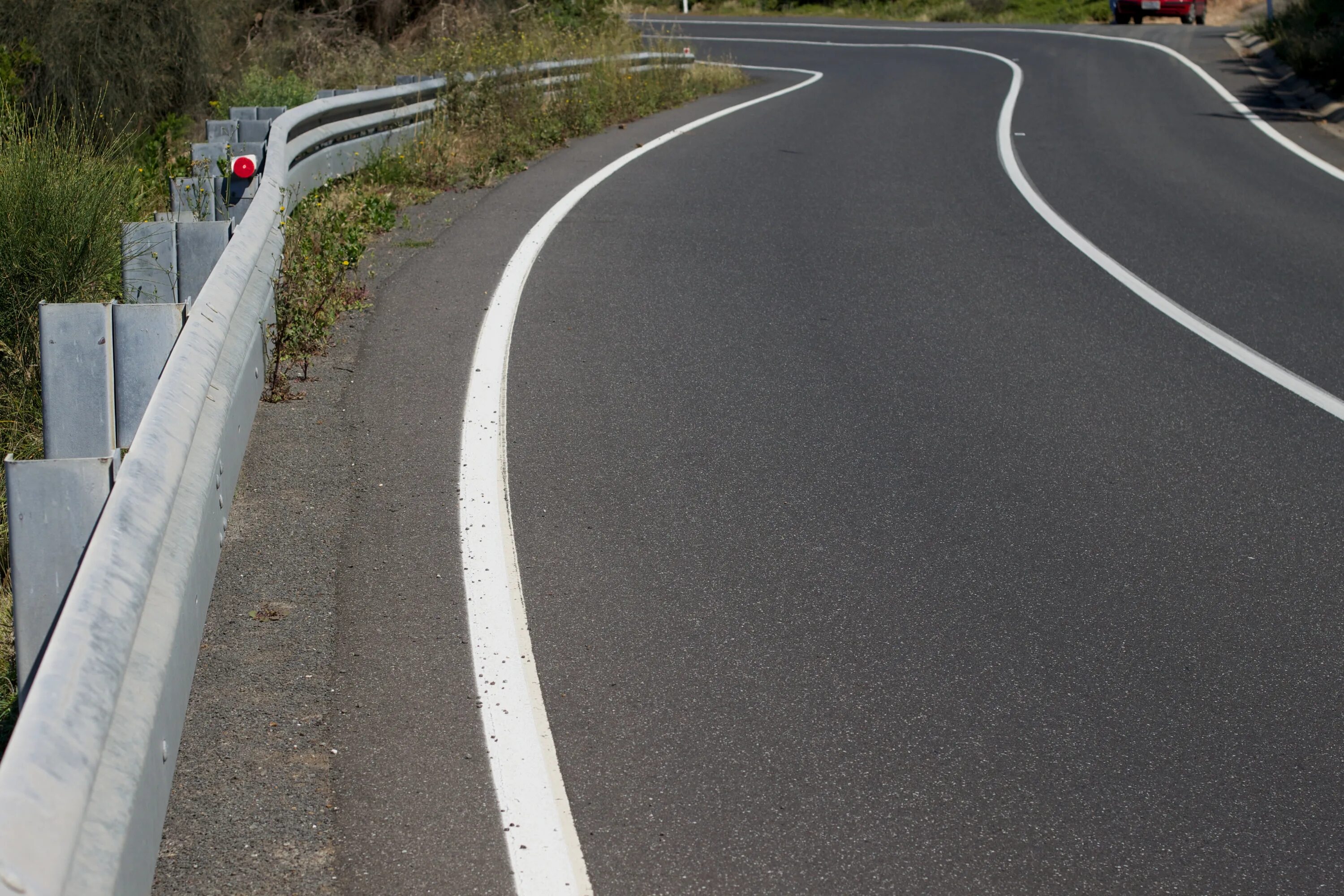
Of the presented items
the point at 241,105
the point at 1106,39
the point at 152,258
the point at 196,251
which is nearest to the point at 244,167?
the point at 152,258

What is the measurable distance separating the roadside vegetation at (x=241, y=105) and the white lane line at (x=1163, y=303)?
473cm

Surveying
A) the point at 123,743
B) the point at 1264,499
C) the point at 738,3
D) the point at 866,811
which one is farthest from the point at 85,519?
the point at 738,3

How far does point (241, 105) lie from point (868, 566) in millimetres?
11666

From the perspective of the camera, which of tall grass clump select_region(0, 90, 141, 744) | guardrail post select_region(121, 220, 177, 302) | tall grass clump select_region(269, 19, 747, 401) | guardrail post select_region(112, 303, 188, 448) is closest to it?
guardrail post select_region(112, 303, 188, 448)

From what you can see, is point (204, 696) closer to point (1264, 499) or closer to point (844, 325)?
point (1264, 499)

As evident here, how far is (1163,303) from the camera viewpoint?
8.66 metres

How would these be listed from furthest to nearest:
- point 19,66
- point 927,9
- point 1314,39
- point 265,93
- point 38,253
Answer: point 927,9 → point 1314,39 → point 265,93 → point 19,66 → point 38,253

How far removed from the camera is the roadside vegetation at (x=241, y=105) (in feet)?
21.3

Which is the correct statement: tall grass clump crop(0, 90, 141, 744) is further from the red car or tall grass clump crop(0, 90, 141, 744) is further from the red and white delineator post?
the red car

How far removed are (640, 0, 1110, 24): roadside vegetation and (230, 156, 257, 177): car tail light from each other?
37797mm

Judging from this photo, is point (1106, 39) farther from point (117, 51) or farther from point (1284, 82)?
point (117, 51)

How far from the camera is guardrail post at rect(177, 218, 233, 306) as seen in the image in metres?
5.42

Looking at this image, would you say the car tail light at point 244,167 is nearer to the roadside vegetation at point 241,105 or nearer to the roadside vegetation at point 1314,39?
the roadside vegetation at point 241,105

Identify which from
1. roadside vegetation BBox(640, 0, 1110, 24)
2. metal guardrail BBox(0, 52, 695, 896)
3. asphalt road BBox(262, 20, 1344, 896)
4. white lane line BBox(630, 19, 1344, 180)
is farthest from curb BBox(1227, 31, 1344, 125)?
metal guardrail BBox(0, 52, 695, 896)
